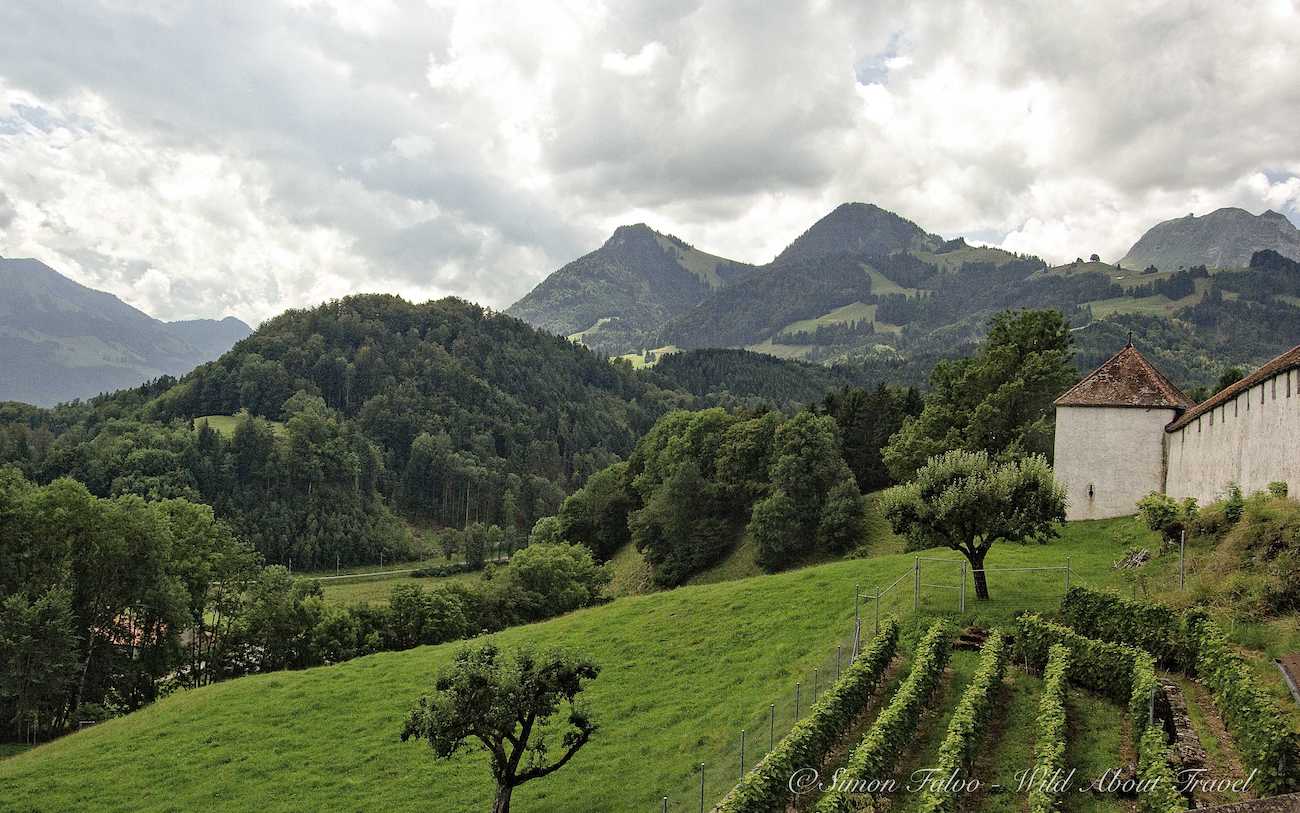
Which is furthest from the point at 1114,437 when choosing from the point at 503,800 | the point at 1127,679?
the point at 503,800

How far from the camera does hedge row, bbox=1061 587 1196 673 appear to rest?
79.8 ft

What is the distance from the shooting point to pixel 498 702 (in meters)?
24.6

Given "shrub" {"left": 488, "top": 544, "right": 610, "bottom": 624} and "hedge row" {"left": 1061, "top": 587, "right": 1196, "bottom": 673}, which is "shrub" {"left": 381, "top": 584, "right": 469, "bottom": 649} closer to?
"shrub" {"left": 488, "top": 544, "right": 610, "bottom": 624}

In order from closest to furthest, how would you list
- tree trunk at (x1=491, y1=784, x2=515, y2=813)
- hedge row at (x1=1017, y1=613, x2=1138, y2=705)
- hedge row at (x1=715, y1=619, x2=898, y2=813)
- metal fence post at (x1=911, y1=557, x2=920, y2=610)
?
hedge row at (x1=715, y1=619, x2=898, y2=813) < hedge row at (x1=1017, y1=613, x2=1138, y2=705) < tree trunk at (x1=491, y1=784, x2=515, y2=813) < metal fence post at (x1=911, y1=557, x2=920, y2=610)

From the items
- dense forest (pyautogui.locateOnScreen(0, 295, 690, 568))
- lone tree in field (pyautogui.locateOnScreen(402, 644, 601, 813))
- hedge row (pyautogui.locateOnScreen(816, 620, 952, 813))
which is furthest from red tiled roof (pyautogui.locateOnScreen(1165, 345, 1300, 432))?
dense forest (pyautogui.locateOnScreen(0, 295, 690, 568))

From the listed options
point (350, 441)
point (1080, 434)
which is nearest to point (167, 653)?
point (1080, 434)

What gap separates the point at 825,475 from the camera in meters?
74.7

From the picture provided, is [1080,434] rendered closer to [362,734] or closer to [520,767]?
[520,767]

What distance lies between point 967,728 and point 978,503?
537 inches

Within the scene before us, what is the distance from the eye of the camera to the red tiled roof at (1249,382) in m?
29.5

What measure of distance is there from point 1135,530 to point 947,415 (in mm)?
20092

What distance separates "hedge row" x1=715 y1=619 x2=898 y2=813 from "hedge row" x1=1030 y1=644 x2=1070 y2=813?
195 inches

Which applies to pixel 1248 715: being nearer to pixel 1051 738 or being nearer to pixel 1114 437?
pixel 1051 738

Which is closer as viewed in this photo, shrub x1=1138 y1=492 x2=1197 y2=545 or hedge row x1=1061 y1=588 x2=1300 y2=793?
hedge row x1=1061 y1=588 x2=1300 y2=793
